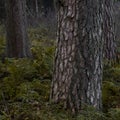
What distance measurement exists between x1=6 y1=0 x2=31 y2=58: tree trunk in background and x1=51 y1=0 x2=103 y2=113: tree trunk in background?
3335 millimetres

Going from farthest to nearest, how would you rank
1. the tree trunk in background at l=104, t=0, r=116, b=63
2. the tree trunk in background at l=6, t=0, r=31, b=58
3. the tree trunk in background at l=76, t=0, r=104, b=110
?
the tree trunk in background at l=6, t=0, r=31, b=58 → the tree trunk in background at l=104, t=0, r=116, b=63 → the tree trunk in background at l=76, t=0, r=104, b=110

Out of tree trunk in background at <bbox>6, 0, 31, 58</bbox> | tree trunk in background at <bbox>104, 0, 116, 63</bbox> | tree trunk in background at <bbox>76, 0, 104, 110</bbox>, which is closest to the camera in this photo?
tree trunk in background at <bbox>76, 0, 104, 110</bbox>

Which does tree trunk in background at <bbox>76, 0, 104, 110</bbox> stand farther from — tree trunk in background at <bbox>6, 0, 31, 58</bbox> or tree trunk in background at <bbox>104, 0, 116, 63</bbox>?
tree trunk in background at <bbox>6, 0, 31, 58</bbox>

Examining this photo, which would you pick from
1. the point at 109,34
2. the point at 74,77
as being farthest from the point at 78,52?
the point at 109,34

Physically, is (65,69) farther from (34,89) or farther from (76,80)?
(34,89)

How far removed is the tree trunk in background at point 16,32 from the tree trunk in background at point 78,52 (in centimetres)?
334

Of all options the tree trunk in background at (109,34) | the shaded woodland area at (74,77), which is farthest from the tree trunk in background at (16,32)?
the shaded woodland area at (74,77)

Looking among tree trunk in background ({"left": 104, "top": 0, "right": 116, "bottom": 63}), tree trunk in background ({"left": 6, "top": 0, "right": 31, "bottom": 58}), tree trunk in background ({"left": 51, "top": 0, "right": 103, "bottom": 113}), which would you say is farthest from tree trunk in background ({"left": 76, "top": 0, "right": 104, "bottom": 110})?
tree trunk in background ({"left": 6, "top": 0, "right": 31, "bottom": 58})

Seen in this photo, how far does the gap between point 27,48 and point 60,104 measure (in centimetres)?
352

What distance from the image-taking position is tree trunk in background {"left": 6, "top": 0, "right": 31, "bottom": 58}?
7.30 m

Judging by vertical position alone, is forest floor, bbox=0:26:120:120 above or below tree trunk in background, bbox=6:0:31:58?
below

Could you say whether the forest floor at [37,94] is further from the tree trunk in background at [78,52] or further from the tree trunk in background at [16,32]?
the tree trunk in background at [16,32]

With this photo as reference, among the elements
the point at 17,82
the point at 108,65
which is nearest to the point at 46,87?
the point at 17,82

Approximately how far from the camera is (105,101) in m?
4.75
